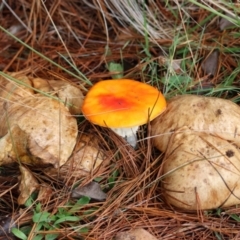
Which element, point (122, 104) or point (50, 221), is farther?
point (122, 104)

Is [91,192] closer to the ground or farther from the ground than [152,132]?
closer to the ground

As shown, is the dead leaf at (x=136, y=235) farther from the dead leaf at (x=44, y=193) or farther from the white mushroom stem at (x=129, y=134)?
the white mushroom stem at (x=129, y=134)

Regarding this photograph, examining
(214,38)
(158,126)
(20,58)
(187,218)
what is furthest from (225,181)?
(20,58)

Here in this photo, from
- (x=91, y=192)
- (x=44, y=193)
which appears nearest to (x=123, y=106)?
(x=91, y=192)

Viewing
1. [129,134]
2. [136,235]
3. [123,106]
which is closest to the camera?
[136,235]

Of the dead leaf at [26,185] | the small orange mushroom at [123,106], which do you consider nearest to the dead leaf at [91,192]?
the dead leaf at [26,185]

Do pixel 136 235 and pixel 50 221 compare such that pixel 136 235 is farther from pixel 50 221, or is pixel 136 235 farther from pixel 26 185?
pixel 26 185
